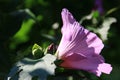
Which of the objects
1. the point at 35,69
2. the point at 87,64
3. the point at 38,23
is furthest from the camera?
the point at 38,23

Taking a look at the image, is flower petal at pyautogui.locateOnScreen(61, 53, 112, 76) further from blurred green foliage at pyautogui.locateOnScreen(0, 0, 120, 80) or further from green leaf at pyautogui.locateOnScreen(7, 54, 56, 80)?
blurred green foliage at pyautogui.locateOnScreen(0, 0, 120, 80)

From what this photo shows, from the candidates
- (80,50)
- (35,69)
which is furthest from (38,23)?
(35,69)

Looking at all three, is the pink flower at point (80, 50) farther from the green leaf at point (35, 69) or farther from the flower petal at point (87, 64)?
the green leaf at point (35, 69)

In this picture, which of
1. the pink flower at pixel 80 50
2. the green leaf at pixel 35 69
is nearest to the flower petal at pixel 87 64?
the pink flower at pixel 80 50

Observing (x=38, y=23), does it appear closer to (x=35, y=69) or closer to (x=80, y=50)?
(x=80, y=50)

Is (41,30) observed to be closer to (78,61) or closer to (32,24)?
(32,24)

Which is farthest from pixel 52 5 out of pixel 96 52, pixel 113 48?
pixel 96 52
